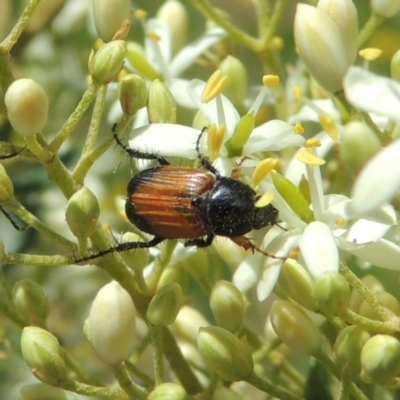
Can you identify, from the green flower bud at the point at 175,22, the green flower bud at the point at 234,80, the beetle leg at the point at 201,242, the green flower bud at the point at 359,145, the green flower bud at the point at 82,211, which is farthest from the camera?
the green flower bud at the point at 175,22

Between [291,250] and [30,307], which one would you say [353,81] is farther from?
[30,307]

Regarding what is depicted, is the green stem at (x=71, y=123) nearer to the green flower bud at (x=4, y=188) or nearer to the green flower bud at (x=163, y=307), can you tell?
the green flower bud at (x=4, y=188)

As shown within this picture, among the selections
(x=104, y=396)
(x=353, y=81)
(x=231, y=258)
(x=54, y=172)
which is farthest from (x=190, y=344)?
(x=353, y=81)

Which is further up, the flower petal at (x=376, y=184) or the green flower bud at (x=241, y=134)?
the flower petal at (x=376, y=184)

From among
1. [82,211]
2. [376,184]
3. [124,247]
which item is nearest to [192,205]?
[124,247]

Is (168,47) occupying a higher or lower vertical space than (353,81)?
lower

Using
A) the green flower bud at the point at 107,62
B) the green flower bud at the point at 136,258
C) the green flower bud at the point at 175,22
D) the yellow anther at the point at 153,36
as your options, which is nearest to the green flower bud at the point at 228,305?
the green flower bud at the point at 136,258
